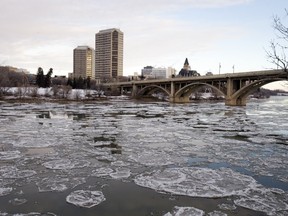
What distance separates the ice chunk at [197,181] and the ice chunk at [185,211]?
100 centimetres

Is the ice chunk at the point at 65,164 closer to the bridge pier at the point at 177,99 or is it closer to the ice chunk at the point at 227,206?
the ice chunk at the point at 227,206

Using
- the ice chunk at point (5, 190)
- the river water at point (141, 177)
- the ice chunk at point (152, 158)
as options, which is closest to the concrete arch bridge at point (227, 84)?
the river water at point (141, 177)

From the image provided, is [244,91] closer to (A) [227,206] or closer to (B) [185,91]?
(B) [185,91]

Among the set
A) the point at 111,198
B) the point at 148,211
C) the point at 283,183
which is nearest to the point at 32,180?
the point at 111,198

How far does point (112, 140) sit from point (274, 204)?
993 cm

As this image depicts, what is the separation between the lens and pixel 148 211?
673cm

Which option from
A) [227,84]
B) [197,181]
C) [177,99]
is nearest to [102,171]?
[197,181]

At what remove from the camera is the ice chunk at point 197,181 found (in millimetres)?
8164

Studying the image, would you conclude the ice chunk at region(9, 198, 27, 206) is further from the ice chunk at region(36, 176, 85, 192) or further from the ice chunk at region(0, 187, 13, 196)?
the ice chunk at region(36, 176, 85, 192)

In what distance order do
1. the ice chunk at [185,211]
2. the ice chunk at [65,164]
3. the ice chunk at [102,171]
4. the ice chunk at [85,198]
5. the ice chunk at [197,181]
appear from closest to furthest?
the ice chunk at [185,211], the ice chunk at [85,198], the ice chunk at [197,181], the ice chunk at [102,171], the ice chunk at [65,164]

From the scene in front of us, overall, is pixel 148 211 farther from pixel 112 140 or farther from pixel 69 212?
pixel 112 140

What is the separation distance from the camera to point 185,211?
6762 mm

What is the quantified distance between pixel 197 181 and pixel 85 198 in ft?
10.4

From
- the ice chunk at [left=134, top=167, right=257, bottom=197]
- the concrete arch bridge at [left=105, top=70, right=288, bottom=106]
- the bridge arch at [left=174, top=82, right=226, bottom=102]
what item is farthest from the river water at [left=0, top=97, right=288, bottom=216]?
the bridge arch at [left=174, top=82, right=226, bottom=102]
